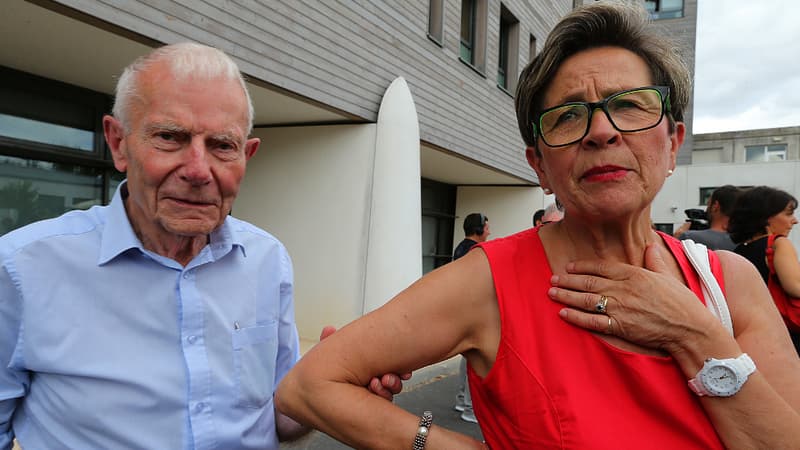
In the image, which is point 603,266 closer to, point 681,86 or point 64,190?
point 681,86

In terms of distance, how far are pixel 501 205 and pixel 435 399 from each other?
8372 mm

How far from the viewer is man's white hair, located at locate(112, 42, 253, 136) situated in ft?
5.17

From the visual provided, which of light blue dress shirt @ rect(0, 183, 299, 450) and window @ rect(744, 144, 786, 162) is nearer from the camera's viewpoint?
light blue dress shirt @ rect(0, 183, 299, 450)

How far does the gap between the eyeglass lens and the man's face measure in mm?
932

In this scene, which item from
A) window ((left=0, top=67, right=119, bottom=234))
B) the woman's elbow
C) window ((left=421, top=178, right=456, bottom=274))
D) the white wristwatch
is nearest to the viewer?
the white wristwatch

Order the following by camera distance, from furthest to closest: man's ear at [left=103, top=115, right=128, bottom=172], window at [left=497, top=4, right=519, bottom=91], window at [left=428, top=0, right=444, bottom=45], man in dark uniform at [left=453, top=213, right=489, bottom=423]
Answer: window at [left=497, top=4, right=519, bottom=91] < window at [left=428, top=0, right=444, bottom=45] < man in dark uniform at [left=453, top=213, right=489, bottom=423] < man's ear at [left=103, top=115, right=128, bottom=172]

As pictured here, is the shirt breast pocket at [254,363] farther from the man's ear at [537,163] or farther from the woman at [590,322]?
the man's ear at [537,163]

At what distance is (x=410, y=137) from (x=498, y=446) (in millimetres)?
6433

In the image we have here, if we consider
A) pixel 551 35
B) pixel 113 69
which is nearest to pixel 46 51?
pixel 113 69

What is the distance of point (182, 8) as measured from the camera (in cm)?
490

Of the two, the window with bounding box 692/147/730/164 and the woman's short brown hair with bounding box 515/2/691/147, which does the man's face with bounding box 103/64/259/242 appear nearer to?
the woman's short brown hair with bounding box 515/2/691/147

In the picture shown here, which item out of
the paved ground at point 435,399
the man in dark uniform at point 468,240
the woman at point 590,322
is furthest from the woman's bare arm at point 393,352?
the man in dark uniform at point 468,240

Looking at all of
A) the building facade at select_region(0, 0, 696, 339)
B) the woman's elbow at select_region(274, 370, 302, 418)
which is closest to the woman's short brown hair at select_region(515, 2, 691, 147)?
the woman's elbow at select_region(274, 370, 302, 418)

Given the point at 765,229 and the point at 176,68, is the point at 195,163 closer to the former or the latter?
the point at 176,68
